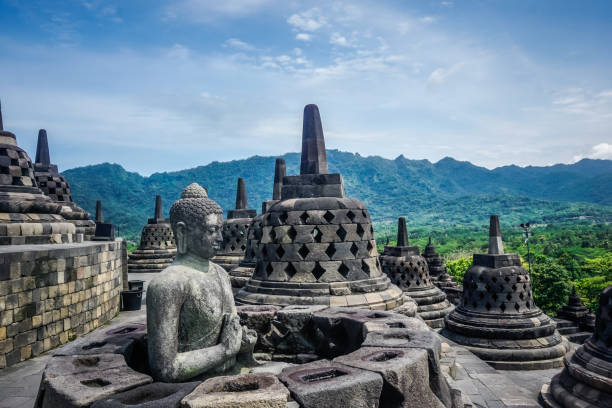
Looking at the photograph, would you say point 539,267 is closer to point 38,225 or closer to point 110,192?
point 38,225

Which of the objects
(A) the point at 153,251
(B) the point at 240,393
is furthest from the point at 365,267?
(A) the point at 153,251

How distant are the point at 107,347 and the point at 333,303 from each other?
295 centimetres

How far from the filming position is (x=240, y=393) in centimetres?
210

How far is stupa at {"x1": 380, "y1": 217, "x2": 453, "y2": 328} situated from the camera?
41.2 ft

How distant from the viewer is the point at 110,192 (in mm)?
163000

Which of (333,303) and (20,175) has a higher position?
(20,175)

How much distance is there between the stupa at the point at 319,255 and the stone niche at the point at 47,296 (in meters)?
3.36

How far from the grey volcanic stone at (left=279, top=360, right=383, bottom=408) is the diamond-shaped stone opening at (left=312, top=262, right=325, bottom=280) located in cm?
315

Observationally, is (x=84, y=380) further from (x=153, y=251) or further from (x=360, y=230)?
(x=153, y=251)

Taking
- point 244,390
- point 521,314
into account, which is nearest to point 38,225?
point 244,390

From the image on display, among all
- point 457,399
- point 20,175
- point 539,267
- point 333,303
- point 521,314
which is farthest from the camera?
point 539,267

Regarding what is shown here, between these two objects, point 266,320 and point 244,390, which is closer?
point 244,390

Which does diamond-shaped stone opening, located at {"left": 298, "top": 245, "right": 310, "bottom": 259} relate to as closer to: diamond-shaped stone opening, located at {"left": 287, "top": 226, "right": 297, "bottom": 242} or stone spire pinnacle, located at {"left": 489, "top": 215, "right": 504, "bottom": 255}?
diamond-shaped stone opening, located at {"left": 287, "top": 226, "right": 297, "bottom": 242}

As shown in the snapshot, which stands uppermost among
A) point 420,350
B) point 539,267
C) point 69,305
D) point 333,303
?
point 420,350
